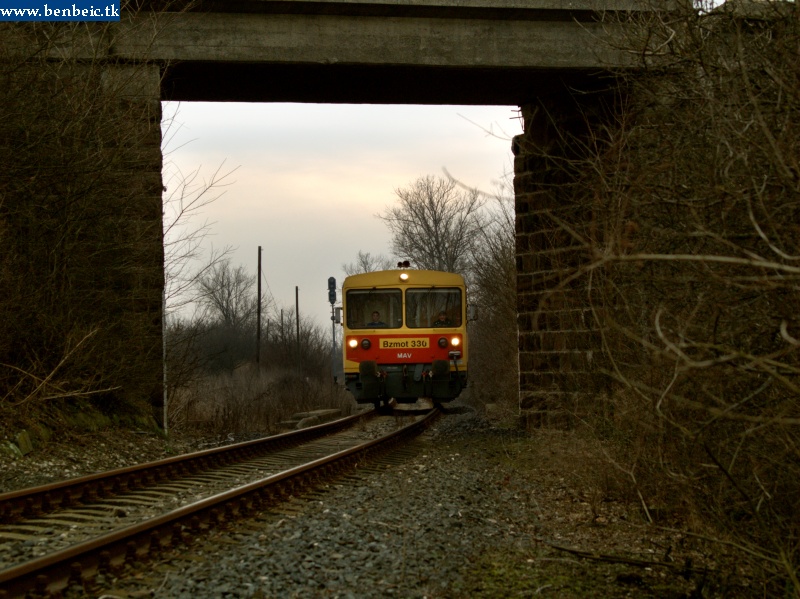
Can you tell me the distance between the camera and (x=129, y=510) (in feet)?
23.2

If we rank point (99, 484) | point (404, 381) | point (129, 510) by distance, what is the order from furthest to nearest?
point (404, 381) → point (99, 484) → point (129, 510)

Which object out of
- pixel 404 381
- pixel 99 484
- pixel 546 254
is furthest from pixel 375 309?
pixel 99 484

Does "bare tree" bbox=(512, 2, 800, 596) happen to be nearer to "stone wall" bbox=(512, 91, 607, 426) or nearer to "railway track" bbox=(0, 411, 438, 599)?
"railway track" bbox=(0, 411, 438, 599)

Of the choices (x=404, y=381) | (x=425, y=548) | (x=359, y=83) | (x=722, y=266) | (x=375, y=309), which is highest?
(x=359, y=83)

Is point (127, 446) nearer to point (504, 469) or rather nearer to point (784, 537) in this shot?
point (504, 469)

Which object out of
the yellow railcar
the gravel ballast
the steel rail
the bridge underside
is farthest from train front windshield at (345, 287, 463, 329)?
the gravel ballast

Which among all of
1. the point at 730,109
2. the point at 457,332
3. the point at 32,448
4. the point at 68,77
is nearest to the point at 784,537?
the point at 730,109

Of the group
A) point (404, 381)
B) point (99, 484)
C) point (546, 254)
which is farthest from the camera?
point (404, 381)

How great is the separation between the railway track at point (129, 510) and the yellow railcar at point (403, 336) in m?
5.28

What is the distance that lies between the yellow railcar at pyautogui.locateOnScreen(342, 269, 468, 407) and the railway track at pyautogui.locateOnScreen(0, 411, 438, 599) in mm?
5280

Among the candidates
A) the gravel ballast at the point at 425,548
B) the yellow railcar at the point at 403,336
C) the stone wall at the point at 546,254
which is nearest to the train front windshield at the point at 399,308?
the yellow railcar at the point at 403,336

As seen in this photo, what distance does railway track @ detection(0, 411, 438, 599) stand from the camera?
479 centimetres

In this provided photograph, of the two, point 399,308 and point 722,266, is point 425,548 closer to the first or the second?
point 722,266

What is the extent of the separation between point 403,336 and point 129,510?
33.1ft
